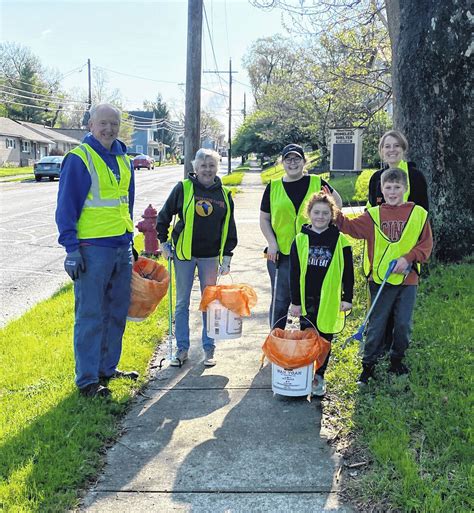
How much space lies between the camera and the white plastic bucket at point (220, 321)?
16.8 feet

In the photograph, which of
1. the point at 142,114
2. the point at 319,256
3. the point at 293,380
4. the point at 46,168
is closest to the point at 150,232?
the point at 319,256

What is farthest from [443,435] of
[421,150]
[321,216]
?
[421,150]

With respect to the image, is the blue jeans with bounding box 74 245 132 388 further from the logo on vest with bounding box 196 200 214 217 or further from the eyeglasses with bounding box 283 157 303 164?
the eyeglasses with bounding box 283 157 303 164

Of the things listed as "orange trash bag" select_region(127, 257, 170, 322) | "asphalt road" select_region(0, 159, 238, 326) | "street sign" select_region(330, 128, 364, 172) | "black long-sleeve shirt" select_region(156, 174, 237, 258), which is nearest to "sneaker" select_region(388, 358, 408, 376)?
"black long-sleeve shirt" select_region(156, 174, 237, 258)

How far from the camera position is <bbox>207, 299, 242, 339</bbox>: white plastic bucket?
16.8 ft

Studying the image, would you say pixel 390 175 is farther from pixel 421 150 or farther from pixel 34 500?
pixel 34 500

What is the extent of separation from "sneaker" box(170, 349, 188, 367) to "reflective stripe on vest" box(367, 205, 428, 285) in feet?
6.49

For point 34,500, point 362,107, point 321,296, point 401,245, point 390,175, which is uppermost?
point 362,107

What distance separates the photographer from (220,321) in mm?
5148

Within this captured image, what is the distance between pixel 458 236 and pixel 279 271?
2744 mm

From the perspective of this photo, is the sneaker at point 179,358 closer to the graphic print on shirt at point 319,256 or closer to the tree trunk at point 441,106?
the graphic print on shirt at point 319,256

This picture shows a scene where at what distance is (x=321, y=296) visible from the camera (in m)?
4.41

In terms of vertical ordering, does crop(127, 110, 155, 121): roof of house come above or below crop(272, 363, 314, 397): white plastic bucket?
above

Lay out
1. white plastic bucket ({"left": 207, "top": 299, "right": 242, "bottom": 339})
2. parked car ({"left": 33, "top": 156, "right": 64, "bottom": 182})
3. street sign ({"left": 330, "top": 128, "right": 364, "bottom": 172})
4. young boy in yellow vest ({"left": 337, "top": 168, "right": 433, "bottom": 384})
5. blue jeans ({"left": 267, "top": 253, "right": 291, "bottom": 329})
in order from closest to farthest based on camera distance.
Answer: young boy in yellow vest ({"left": 337, "top": 168, "right": 433, "bottom": 384}), blue jeans ({"left": 267, "top": 253, "right": 291, "bottom": 329}), white plastic bucket ({"left": 207, "top": 299, "right": 242, "bottom": 339}), street sign ({"left": 330, "top": 128, "right": 364, "bottom": 172}), parked car ({"left": 33, "top": 156, "right": 64, "bottom": 182})
